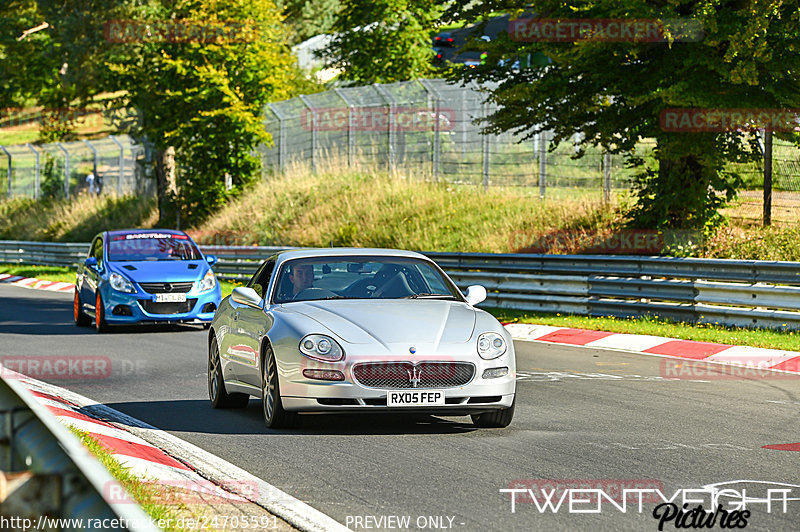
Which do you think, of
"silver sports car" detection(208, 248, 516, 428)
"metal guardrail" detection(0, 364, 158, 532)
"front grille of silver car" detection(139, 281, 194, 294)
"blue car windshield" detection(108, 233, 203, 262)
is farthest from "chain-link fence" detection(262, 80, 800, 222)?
"metal guardrail" detection(0, 364, 158, 532)

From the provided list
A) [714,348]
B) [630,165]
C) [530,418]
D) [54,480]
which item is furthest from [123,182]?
[54,480]

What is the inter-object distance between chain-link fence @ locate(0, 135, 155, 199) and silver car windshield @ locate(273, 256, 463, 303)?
34.1m

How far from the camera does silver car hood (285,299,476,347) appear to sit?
8.41 meters

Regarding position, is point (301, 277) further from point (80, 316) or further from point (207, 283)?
point (80, 316)

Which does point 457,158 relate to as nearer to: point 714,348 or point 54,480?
point 714,348

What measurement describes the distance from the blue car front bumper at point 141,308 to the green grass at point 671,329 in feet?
16.8

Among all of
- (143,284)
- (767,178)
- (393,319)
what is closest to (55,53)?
(143,284)

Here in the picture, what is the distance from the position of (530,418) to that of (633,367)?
4.20 metres

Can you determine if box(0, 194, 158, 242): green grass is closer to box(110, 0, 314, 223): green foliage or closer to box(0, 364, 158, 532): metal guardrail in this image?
box(110, 0, 314, 223): green foliage

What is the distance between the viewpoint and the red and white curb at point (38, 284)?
31322 millimetres

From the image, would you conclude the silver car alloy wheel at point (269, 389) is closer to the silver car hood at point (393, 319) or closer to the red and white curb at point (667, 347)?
the silver car hood at point (393, 319)

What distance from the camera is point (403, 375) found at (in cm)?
829

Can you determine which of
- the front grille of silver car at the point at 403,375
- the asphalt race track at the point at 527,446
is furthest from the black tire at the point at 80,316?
the front grille of silver car at the point at 403,375

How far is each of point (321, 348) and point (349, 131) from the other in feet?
85.4
